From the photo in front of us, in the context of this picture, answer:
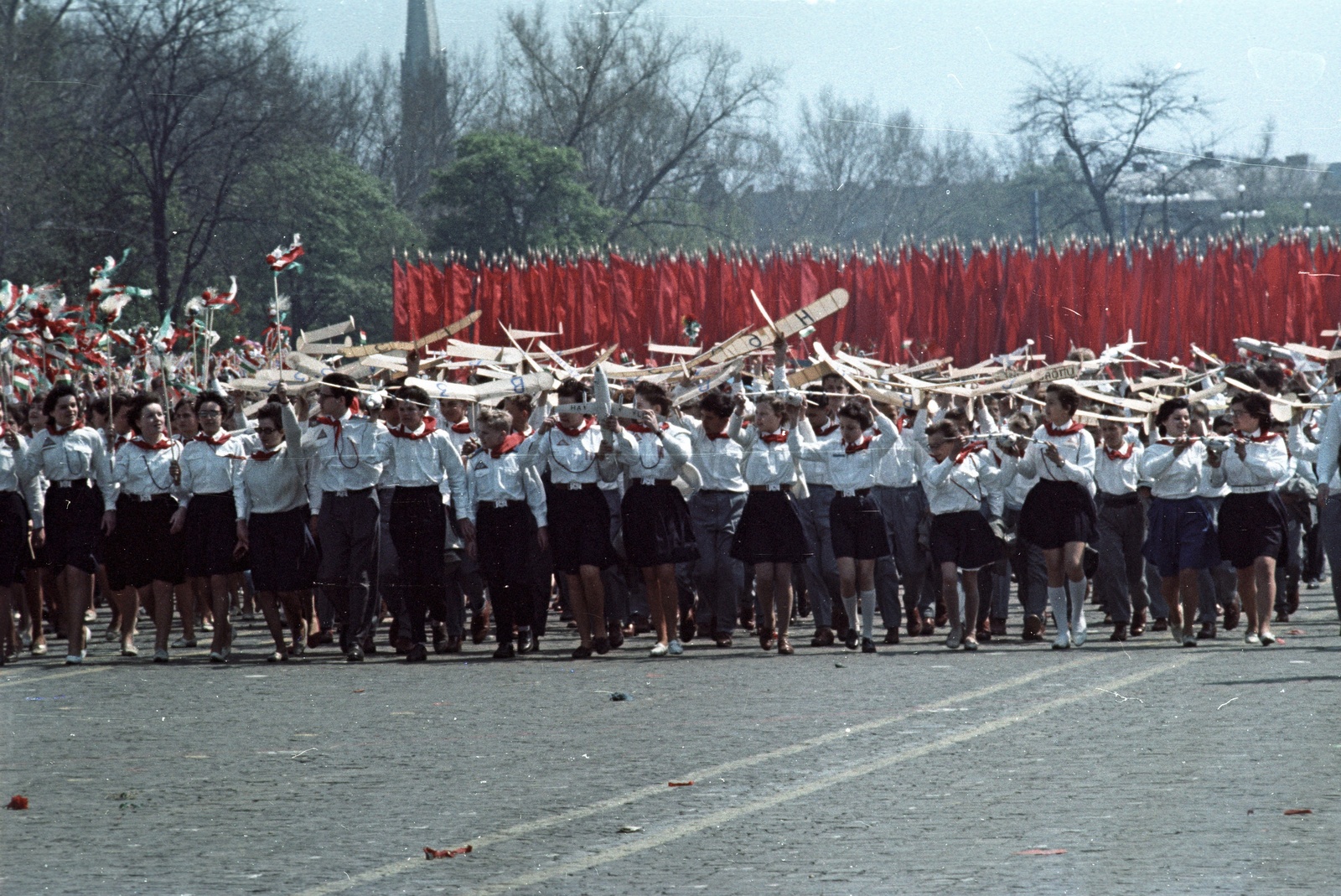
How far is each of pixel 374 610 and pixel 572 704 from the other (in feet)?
11.3

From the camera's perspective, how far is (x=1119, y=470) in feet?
44.1

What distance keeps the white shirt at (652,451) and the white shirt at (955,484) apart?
178 centimetres

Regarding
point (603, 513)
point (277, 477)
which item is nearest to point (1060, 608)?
point (603, 513)

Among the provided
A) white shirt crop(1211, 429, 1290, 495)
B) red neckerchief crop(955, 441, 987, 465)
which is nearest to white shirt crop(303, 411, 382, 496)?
red neckerchief crop(955, 441, 987, 465)

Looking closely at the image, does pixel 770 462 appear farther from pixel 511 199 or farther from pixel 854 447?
pixel 511 199

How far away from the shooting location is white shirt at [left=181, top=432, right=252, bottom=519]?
12.9 meters

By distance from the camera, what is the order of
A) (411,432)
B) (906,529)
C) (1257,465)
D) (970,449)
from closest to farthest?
(1257,465), (411,432), (970,449), (906,529)

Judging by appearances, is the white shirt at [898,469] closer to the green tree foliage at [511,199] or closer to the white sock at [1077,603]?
the white sock at [1077,603]

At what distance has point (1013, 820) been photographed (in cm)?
657

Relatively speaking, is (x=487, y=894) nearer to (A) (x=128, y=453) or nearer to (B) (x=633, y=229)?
(A) (x=128, y=453)

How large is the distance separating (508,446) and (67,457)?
3.03 metres

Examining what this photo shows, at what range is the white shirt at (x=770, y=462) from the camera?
12.8 metres

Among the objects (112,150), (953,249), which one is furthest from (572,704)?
(953,249)

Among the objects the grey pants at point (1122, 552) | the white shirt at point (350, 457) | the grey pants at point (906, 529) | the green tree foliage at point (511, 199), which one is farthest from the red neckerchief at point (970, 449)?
the green tree foliage at point (511, 199)
